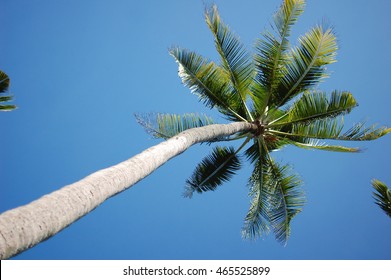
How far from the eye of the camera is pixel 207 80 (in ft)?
35.0

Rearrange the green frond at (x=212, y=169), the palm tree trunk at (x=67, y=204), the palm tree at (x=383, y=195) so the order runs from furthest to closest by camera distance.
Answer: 1. the green frond at (x=212, y=169)
2. the palm tree at (x=383, y=195)
3. the palm tree trunk at (x=67, y=204)

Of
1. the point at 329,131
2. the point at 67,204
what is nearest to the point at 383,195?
the point at 329,131

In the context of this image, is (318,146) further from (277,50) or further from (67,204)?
(67,204)

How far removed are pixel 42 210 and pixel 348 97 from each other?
8.27 metres

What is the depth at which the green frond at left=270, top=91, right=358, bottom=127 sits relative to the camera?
989 cm

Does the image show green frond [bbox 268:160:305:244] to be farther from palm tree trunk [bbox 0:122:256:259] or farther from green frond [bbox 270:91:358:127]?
palm tree trunk [bbox 0:122:256:259]

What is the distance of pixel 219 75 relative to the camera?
10727 mm

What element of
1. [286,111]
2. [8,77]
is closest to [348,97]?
[286,111]

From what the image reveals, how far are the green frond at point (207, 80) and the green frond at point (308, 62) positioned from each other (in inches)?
50.9

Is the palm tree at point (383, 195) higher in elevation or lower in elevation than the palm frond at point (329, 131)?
lower

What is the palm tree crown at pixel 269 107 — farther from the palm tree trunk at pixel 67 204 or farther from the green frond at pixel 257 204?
the palm tree trunk at pixel 67 204

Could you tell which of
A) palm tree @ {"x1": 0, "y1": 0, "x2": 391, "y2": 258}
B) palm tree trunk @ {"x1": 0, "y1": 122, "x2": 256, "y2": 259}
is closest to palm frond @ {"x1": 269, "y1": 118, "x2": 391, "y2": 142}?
palm tree @ {"x1": 0, "y1": 0, "x2": 391, "y2": 258}

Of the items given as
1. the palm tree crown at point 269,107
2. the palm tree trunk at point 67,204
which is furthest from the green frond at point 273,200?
the palm tree trunk at point 67,204

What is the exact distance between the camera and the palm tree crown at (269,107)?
10.1 m
